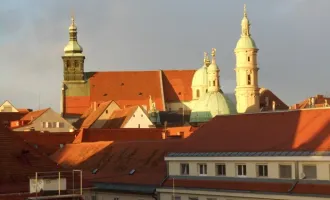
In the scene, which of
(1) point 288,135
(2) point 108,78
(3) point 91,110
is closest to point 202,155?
(1) point 288,135

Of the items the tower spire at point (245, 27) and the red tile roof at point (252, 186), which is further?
the tower spire at point (245, 27)

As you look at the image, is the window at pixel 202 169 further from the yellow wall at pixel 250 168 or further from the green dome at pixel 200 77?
the green dome at pixel 200 77

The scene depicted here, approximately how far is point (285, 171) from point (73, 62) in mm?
138242

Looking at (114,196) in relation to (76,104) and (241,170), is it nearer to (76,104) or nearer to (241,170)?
(241,170)

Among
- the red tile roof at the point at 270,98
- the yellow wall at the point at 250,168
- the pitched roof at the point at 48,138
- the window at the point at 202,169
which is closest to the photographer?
the yellow wall at the point at 250,168

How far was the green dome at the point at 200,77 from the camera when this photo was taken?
168 meters

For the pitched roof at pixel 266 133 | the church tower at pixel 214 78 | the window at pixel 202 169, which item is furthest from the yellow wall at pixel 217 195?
the church tower at pixel 214 78

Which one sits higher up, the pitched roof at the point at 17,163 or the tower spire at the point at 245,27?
the tower spire at the point at 245,27

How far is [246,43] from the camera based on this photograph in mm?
129000

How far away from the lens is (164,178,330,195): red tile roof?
4075 cm

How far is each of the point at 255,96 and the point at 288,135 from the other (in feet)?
281

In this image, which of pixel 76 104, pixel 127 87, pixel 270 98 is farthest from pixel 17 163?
pixel 127 87

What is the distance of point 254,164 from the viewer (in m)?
45.7

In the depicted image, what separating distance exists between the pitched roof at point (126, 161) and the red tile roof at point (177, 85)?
11004 centimetres
